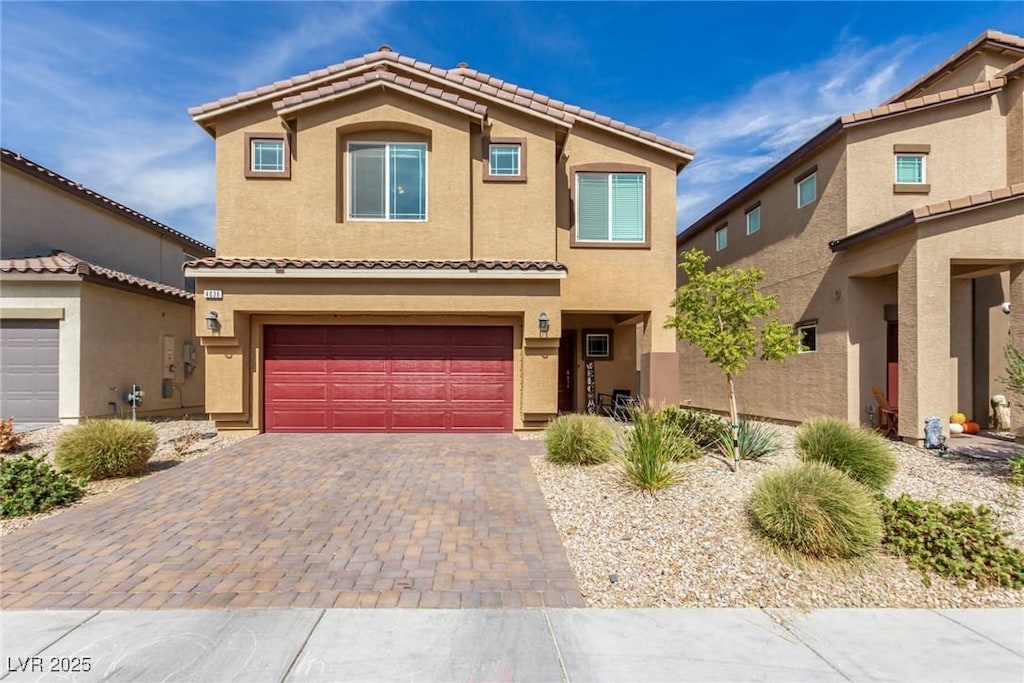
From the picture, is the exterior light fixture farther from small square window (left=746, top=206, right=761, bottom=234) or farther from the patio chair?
small square window (left=746, top=206, right=761, bottom=234)

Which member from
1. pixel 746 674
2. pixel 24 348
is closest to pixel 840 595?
pixel 746 674

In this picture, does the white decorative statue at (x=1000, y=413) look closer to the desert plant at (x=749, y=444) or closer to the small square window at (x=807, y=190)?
the small square window at (x=807, y=190)

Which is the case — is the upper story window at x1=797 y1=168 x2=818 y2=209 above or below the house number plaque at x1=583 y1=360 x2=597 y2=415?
above

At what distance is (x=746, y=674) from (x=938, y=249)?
427 inches

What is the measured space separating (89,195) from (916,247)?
23338 millimetres

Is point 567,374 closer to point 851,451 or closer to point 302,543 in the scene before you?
point 851,451

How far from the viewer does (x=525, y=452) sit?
1000cm

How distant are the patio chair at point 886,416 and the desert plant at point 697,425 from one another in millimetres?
4762

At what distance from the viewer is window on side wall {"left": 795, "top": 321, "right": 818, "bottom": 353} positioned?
1344cm

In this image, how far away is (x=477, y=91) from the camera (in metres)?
12.1

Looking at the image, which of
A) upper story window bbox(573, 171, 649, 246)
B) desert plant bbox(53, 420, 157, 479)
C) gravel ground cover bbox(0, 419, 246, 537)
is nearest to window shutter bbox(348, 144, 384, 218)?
upper story window bbox(573, 171, 649, 246)

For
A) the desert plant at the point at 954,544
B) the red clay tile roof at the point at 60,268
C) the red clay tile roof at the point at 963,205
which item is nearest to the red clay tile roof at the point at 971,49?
the red clay tile roof at the point at 963,205

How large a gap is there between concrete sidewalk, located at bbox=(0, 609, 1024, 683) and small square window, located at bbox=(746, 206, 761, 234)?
541 inches

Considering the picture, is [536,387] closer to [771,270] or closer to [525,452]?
[525,452]
